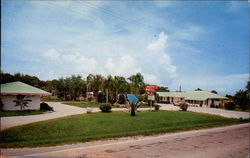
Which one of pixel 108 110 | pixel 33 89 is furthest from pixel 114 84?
pixel 33 89

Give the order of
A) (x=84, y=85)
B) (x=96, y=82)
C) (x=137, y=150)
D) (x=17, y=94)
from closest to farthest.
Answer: (x=137, y=150) → (x=17, y=94) → (x=84, y=85) → (x=96, y=82)

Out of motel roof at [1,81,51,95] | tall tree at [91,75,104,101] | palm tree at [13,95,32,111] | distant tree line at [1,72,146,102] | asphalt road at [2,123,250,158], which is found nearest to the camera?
asphalt road at [2,123,250,158]

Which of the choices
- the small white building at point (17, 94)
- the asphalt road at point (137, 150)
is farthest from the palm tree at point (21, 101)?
the asphalt road at point (137, 150)

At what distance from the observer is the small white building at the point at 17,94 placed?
69.6 feet

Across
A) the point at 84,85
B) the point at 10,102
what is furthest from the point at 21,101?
the point at 84,85

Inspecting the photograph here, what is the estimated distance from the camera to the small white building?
2122cm

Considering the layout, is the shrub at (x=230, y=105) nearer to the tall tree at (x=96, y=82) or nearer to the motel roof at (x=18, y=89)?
the tall tree at (x=96, y=82)

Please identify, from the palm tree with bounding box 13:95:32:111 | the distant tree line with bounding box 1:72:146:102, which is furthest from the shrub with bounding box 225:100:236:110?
the palm tree with bounding box 13:95:32:111

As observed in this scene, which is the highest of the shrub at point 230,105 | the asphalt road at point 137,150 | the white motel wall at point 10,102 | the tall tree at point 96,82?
the tall tree at point 96,82

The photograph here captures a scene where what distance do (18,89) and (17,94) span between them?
1234 mm

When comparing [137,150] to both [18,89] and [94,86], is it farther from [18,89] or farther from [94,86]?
[94,86]

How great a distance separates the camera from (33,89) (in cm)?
2345

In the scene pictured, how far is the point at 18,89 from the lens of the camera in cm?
2216

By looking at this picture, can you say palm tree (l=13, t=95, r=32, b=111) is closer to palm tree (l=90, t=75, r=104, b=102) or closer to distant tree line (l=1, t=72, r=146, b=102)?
distant tree line (l=1, t=72, r=146, b=102)
